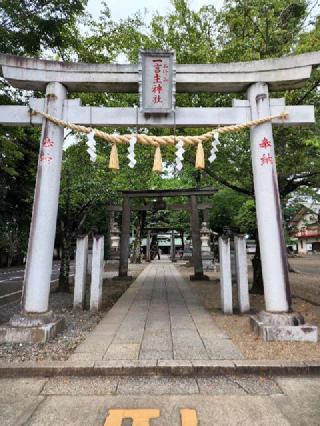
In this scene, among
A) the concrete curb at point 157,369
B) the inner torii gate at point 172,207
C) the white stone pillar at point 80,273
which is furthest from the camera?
the inner torii gate at point 172,207

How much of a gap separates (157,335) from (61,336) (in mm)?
1800

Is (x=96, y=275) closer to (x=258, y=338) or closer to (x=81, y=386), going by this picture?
(x=258, y=338)

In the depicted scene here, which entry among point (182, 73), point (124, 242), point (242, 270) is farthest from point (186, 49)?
point (124, 242)

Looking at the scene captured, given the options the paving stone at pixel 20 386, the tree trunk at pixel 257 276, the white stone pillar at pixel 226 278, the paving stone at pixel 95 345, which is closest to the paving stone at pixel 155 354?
the paving stone at pixel 95 345

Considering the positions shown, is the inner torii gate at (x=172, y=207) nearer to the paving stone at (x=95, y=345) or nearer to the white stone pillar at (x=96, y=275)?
the white stone pillar at (x=96, y=275)

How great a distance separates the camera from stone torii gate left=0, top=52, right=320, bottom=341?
21.7ft

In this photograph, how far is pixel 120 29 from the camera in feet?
40.3

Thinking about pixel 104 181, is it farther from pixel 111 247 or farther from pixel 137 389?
Answer: pixel 137 389

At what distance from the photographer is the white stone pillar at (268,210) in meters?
6.45

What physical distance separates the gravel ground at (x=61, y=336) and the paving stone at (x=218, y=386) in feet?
6.98

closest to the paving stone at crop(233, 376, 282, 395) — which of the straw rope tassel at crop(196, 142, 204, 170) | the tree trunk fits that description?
the straw rope tassel at crop(196, 142, 204, 170)

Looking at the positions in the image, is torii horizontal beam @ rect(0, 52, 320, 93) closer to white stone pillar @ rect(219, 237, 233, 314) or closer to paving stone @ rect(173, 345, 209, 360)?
white stone pillar @ rect(219, 237, 233, 314)

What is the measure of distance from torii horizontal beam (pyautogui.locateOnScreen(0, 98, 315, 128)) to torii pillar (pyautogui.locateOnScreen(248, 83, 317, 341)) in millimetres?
342

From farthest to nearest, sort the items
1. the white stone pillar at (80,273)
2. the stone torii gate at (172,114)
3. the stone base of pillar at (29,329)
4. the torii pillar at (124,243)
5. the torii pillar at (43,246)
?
the torii pillar at (124,243) < the white stone pillar at (80,273) < the stone torii gate at (172,114) < the torii pillar at (43,246) < the stone base of pillar at (29,329)
